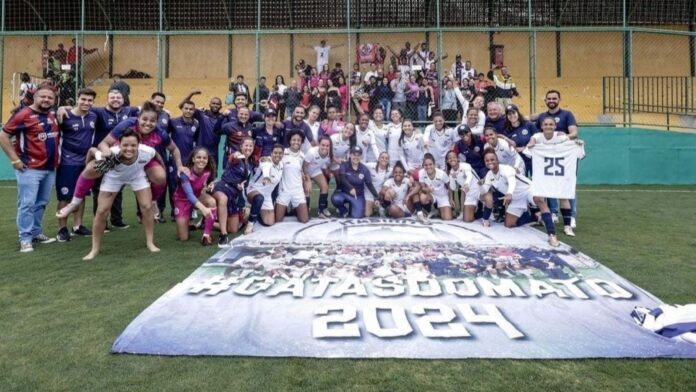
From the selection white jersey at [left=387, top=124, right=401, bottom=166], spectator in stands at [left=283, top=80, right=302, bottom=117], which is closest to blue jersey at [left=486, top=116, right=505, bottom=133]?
white jersey at [left=387, top=124, right=401, bottom=166]

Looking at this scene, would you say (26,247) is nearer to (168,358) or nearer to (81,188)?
(81,188)

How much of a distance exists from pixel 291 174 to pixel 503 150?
3.18 meters

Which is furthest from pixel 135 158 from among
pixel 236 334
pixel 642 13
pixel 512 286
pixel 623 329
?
pixel 642 13

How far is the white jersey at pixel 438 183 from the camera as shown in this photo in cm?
735

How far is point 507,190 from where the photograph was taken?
659 centimetres

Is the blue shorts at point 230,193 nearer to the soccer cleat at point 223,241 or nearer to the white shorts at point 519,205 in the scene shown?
the soccer cleat at point 223,241

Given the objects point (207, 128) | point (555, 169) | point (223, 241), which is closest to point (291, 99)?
point (207, 128)

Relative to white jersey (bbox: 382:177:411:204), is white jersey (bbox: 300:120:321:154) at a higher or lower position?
higher

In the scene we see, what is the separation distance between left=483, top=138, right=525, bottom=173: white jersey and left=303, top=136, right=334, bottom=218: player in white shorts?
245 centimetres

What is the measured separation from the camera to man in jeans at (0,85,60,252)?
526 centimetres

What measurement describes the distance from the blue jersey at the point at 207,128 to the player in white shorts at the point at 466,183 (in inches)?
139

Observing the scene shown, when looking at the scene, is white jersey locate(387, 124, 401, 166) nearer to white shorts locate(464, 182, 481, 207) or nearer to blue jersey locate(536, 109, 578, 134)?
white shorts locate(464, 182, 481, 207)

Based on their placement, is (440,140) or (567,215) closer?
(567,215)

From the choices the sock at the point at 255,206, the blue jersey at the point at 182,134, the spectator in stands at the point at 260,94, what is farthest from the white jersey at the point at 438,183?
the spectator in stands at the point at 260,94
